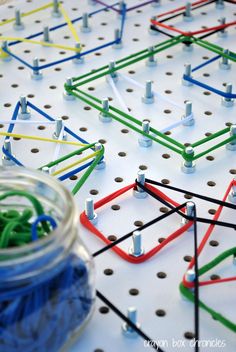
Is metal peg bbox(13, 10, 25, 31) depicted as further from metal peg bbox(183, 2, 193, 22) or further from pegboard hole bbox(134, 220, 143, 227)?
pegboard hole bbox(134, 220, 143, 227)

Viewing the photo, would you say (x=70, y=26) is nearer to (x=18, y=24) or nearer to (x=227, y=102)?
(x=18, y=24)

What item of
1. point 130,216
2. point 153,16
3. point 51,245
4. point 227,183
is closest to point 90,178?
point 130,216

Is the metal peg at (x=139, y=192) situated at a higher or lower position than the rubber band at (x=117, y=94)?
lower

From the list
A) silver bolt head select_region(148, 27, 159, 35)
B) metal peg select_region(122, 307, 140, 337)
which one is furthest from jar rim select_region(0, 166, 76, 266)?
silver bolt head select_region(148, 27, 159, 35)

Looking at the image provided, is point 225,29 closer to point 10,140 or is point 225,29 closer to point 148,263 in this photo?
point 10,140

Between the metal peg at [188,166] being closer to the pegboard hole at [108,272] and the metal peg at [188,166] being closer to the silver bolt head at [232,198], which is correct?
the silver bolt head at [232,198]

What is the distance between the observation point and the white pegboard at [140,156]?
0.76 metres

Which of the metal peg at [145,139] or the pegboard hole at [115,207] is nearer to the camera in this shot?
the pegboard hole at [115,207]

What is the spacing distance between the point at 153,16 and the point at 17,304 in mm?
874

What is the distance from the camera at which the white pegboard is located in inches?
30.0

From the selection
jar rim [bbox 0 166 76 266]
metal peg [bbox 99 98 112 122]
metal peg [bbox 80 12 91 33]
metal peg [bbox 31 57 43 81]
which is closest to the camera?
jar rim [bbox 0 166 76 266]

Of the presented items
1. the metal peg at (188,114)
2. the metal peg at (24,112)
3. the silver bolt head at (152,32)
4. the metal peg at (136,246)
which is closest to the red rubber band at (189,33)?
the silver bolt head at (152,32)

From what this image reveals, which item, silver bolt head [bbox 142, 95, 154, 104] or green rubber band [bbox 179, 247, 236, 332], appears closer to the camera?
→ green rubber band [bbox 179, 247, 236, 332]

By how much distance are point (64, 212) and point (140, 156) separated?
36cm
